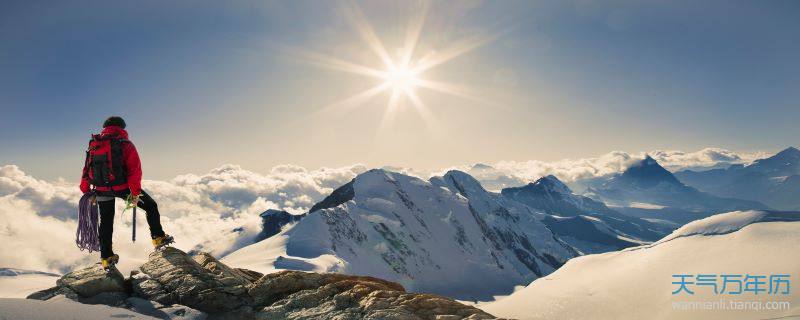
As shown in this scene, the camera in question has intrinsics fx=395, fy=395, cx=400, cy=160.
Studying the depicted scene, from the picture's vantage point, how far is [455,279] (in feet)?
604

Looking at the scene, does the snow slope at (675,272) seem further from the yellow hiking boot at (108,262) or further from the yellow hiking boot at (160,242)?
the yellow hiking boot at (108,262)

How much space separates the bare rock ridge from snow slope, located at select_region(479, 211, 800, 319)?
56.0 ft

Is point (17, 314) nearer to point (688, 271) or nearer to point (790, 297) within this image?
point (790, 297)

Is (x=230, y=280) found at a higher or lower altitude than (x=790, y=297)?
higher

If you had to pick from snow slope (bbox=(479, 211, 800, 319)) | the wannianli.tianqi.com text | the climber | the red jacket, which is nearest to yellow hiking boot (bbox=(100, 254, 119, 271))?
the climber

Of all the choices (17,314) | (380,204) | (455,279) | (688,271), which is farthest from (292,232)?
(17,314)

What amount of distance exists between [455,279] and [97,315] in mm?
186721

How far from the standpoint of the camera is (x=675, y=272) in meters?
24.0

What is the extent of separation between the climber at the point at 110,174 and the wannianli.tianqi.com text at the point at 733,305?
24.6m

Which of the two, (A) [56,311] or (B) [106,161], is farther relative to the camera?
(B) [106,161]

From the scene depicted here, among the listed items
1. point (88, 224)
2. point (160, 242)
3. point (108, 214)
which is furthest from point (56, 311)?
point (88, 224)

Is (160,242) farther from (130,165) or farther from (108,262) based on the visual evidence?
(130,165)

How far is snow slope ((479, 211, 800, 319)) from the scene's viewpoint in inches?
792

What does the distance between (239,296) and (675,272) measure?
25.3 meters
